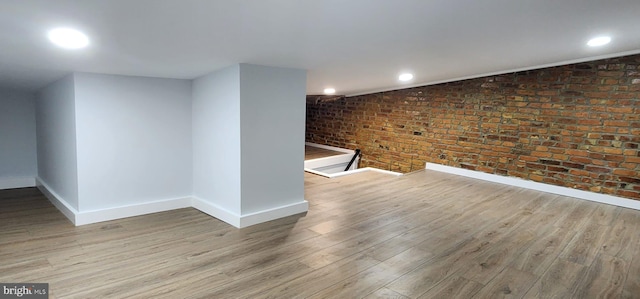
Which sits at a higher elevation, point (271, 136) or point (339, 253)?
point (271, 136)

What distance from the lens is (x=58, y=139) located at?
3.54 m

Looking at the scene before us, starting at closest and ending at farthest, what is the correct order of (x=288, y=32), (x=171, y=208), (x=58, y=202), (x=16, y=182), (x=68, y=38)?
(x=68, y=38), (x=288, y=32), (x=58, y=202), (x=171, y=208), (x=16, y=182)

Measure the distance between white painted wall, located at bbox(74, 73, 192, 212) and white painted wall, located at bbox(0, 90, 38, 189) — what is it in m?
2.03

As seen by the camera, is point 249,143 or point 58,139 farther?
point 58,139

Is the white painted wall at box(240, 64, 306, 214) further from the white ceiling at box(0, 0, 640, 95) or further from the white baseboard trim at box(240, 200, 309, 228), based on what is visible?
the white ceiling at box(0, 0, 640, 95)

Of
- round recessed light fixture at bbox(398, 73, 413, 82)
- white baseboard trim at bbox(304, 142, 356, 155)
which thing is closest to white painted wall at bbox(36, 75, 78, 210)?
round recessed light fixture at bbox(398, 73, 413, 82)

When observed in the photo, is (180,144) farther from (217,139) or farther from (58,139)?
(58,139)

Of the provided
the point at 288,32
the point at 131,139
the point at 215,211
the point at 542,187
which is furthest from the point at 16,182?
the point at 542,187

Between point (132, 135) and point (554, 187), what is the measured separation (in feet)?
17.6

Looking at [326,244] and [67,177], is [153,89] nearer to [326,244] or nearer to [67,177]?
[67,177]

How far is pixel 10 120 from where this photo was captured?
13.9 feet

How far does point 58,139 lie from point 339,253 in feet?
10.2

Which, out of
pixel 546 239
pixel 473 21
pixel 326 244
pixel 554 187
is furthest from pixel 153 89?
pixel 554 187

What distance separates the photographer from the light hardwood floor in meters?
2.14
